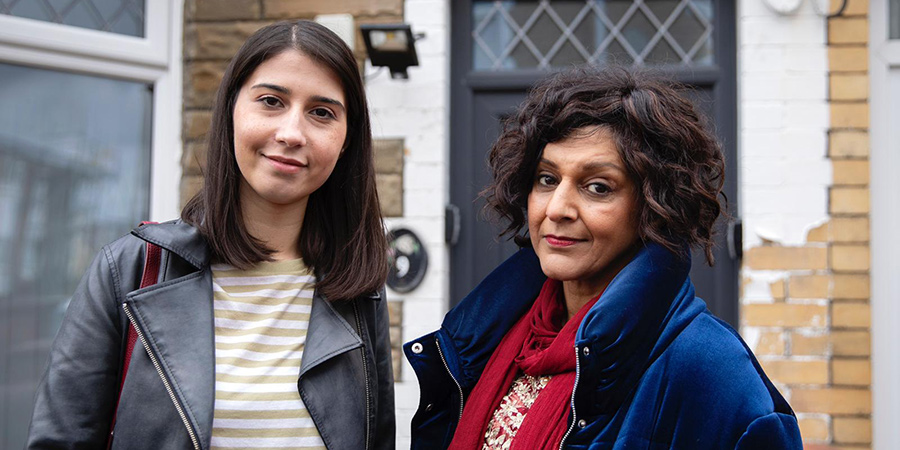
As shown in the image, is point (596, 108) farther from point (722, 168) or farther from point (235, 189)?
point (235, 189)

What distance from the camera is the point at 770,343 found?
10.3 feet

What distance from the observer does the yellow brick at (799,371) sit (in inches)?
122

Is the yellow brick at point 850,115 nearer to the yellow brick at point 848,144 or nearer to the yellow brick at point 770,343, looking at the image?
the yellow brick at point 848,144

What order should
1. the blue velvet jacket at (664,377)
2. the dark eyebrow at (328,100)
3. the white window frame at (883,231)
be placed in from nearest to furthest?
1. the blue velvet jacket at (664,377)
2. the dark eyebrow at (328,100)
3. the white window frame at (883,231)

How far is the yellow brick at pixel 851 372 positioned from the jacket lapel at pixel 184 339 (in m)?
2.62

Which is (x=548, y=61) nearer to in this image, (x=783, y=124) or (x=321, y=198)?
(x=783, y=124)

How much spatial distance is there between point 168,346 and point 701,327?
1.03 meters

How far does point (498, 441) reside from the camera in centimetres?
157

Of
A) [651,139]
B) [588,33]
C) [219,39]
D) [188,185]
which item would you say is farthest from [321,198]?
[588,33]

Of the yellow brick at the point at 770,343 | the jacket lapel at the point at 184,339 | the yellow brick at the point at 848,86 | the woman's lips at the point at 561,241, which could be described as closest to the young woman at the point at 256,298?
the jacket lapel at the point at 184,339

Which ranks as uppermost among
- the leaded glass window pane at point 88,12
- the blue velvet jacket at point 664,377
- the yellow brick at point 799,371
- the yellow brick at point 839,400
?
the leaded glass window pane at point 88,12

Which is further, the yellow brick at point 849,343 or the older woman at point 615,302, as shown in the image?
the yellow brick at point 849,343

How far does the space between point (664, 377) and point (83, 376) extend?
1091mm

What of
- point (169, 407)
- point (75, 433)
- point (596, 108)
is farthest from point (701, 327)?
point (75, 433)
